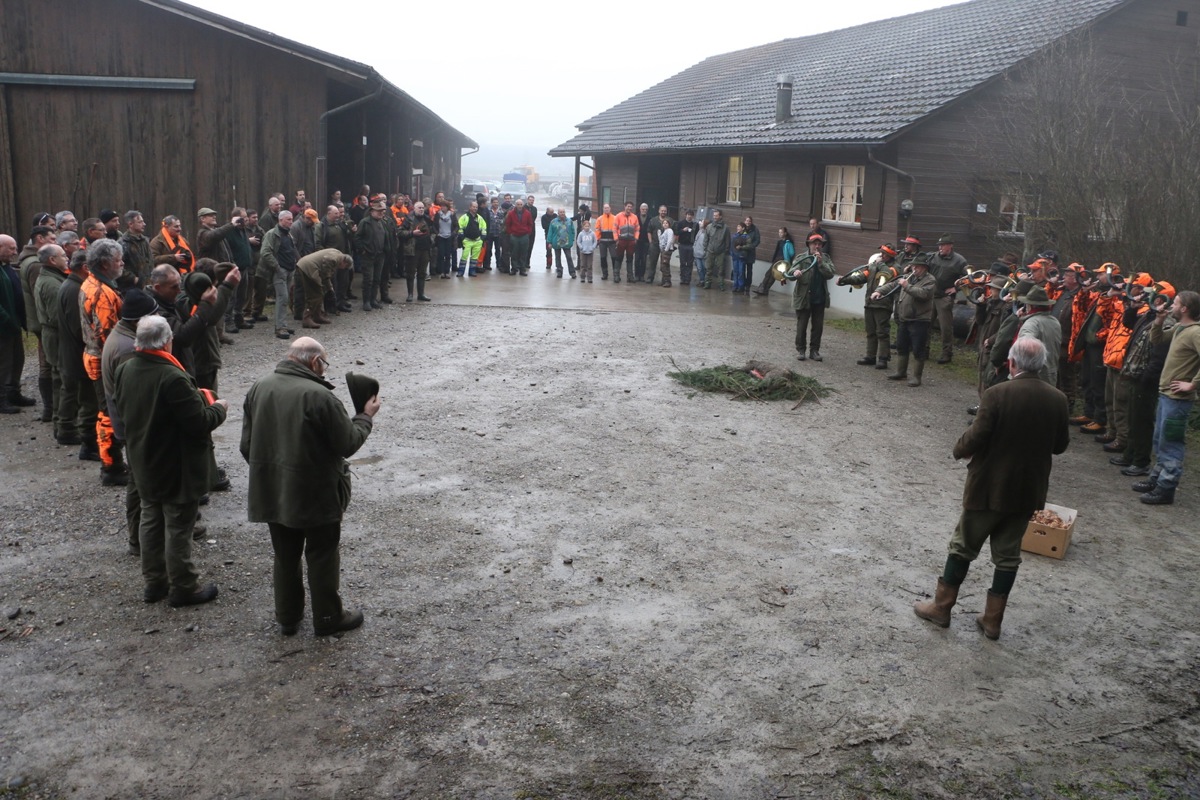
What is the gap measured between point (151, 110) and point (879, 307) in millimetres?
11550

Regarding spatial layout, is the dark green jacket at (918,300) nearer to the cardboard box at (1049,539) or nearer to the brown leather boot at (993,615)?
the cardboard box at (1049,539)

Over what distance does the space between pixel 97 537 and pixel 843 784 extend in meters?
5.07

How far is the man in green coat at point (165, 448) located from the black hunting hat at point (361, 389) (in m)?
0.86

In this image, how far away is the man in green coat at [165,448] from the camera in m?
5.31

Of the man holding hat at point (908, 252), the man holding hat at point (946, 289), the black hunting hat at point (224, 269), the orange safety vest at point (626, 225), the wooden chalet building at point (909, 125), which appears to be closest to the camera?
the black hunting hat at point (224, 269)

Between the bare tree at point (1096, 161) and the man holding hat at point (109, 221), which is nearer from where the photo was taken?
the man holding hat at point (109, 221)

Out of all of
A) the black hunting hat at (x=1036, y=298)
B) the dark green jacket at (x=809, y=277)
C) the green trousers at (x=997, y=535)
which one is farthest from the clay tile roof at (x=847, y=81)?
the green trousers at (x=997, y=535)

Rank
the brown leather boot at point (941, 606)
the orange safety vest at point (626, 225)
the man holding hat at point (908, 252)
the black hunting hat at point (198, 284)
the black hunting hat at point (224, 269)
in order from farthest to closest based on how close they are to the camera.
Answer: the orange safety vest at point (626, 225)
the man holding hat at point (908, 252)
the black hunting hat at point (224, 269)
the black hunting hat at point (198, 284)
the brown leather boot at point (941, 606)

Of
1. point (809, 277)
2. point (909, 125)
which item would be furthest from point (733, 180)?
point (809, 277)

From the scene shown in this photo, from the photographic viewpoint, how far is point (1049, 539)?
682 cm

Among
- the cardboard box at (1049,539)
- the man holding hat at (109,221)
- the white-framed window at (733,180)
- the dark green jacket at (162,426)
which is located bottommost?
the cardboard box at (1049,539)

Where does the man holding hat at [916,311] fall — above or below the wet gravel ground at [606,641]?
above

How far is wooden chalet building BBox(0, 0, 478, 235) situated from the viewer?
14.7 meters

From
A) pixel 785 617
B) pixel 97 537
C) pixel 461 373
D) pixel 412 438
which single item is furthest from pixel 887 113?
pixel 97 537
